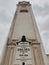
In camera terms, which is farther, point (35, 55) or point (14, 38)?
point (14, 38)

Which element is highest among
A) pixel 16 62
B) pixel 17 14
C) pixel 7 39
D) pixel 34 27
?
pixel 17 14

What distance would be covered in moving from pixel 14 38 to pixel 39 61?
2.34 m

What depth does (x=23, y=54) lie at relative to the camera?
9789 millimetres

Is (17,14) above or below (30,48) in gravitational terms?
above

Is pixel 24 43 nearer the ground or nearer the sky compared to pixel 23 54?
nearer the sky

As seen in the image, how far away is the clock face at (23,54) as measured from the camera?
9508 millimetres

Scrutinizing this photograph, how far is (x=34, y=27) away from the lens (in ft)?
42.1

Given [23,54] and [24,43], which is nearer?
[23,54]

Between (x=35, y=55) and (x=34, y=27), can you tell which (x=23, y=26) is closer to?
(x=34, y=27)

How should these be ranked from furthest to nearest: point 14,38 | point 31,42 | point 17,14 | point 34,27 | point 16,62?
point 17,14 → point 34,27 → point 14,38 → point 31,42 → point 16,62

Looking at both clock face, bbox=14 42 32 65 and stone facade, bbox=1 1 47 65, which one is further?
stone facade, bbox=1 1 47 65

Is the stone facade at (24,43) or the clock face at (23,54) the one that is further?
the stone facade at (24,43)

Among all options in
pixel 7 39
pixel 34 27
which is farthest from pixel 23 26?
pixel 7 39

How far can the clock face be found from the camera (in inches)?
374
